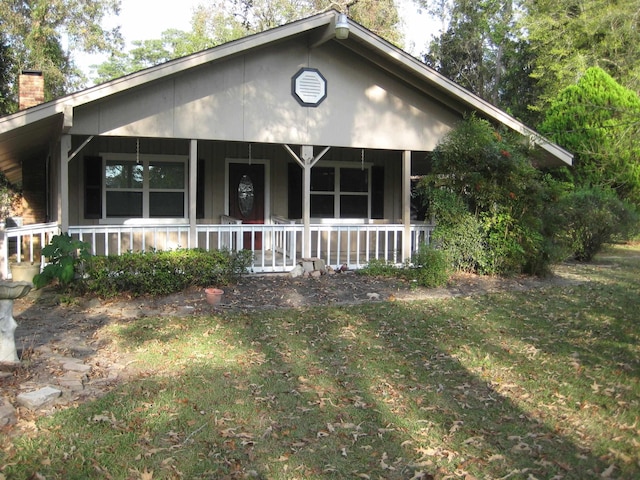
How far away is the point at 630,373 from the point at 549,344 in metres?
1.17

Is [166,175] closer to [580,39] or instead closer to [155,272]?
[155,272]

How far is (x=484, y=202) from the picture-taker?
11180 millimetres

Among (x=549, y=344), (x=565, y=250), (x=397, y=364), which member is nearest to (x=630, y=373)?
(x=549, y=344)

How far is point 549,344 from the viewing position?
692 centimetres

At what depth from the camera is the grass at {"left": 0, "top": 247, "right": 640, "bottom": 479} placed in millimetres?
3988

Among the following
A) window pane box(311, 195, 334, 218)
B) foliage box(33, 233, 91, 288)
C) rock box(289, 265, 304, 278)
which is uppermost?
window pane box(311, 195, 334, 218)

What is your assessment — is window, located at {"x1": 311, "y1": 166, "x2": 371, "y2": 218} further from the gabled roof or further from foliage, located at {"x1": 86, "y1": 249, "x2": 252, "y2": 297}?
foliage, located at {"x1": 86, "y1": 249, "x2": 252, "y2": 297}

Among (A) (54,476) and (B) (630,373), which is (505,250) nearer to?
(B) (630,373)

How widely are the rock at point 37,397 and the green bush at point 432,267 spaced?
22.7 ft

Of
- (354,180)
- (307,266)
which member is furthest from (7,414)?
(354,180)

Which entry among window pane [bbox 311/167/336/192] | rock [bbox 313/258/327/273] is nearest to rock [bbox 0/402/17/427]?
rock [bbox 313/258/327/273]

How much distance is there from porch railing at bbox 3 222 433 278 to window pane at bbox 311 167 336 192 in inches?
39.3

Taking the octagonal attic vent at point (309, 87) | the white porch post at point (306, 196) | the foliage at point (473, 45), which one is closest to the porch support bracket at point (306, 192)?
the white porch post at point (306, 196)

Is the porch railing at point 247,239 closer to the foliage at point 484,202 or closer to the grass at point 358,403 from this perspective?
the foliage at point 484,202
